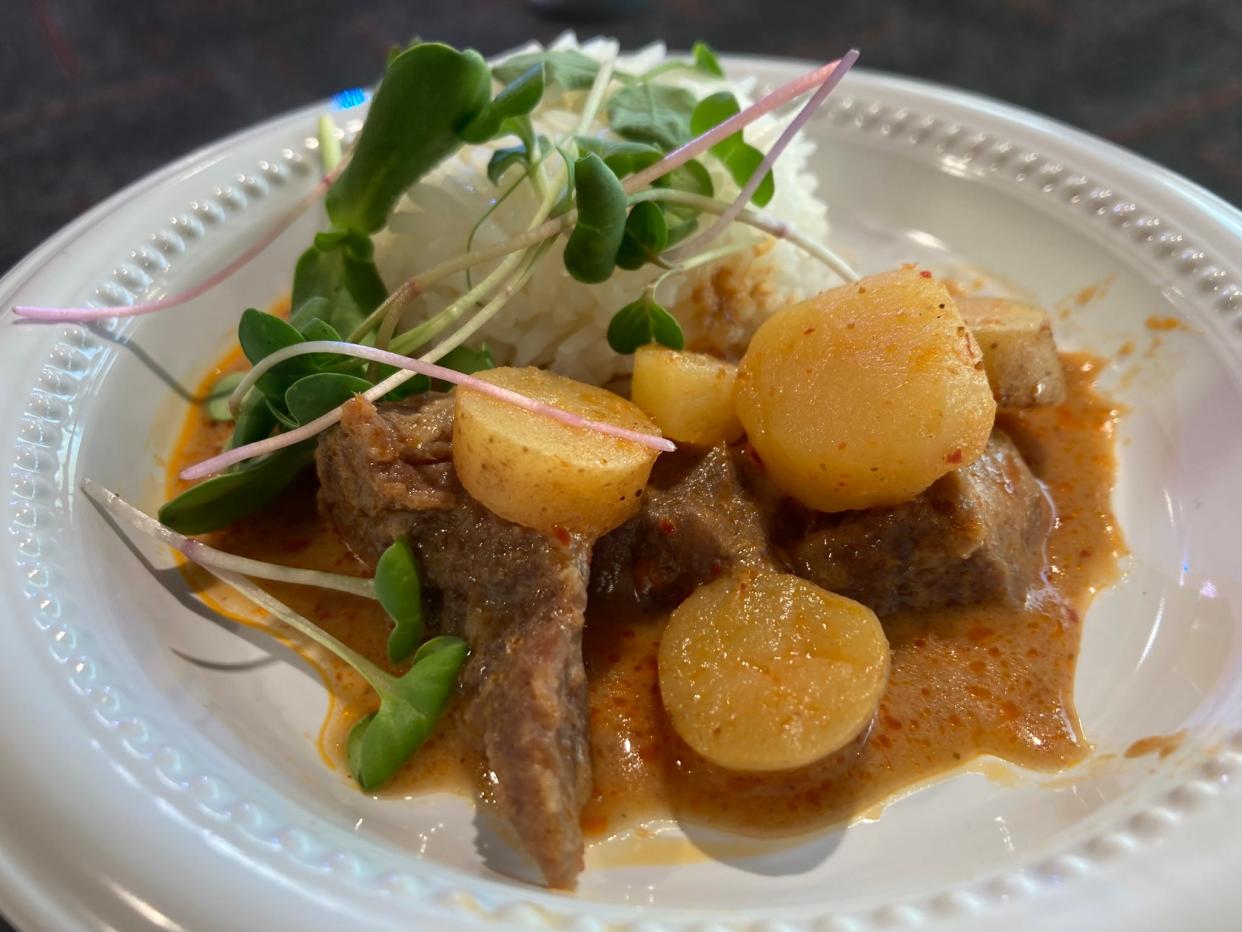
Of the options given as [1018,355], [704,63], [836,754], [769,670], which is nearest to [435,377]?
[769,670]

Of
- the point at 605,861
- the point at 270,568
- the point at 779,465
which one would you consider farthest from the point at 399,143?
the point at 605,861

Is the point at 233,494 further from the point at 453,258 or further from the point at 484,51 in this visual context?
the point at 484,51

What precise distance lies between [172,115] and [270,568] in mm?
3705

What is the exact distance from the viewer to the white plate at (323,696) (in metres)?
1.55

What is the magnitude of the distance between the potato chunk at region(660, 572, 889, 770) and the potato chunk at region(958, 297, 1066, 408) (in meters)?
0.93

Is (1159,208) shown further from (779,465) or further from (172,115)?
(172,115)

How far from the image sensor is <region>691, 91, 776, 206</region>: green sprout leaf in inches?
115

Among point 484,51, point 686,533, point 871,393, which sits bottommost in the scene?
point 686,533

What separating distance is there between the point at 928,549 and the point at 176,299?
219 cm

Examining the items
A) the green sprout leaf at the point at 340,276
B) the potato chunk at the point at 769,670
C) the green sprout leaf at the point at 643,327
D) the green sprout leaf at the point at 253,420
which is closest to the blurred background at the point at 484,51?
the green sprout leaf at the point at 340,276

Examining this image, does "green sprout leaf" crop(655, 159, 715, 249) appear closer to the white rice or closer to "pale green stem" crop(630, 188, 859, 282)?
"pale green stem" crop(630, 188, 859, 282)

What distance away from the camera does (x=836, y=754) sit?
79.8 inches

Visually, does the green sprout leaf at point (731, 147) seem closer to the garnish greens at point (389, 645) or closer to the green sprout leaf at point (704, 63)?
Result: the green sprout leaf at point (704, 63)

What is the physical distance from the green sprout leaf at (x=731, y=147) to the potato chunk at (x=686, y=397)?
0.85m
